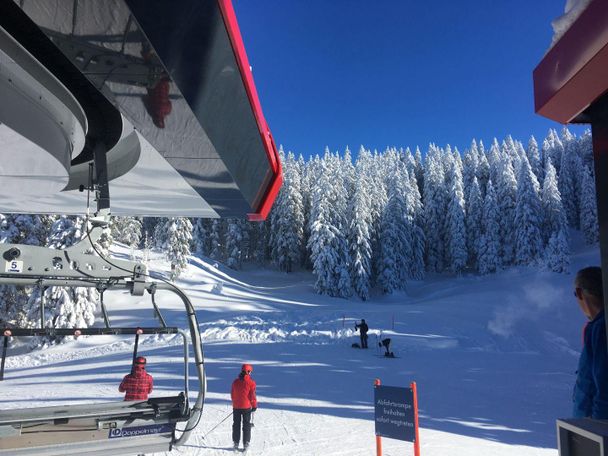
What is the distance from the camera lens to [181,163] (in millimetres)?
3006

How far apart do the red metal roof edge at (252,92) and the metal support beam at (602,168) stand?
147 cm

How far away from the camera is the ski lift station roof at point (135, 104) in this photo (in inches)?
61.1

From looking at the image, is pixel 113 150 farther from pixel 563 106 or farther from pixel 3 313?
pixel 3 313

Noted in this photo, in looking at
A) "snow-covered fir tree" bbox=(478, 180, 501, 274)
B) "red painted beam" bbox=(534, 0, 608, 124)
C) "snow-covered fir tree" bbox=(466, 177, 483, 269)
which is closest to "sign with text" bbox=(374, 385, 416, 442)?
"red painted beam" bbox=(534, 0, 608, 124)

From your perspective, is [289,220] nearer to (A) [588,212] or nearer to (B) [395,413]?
(A) [588,212]

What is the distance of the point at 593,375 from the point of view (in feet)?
6.69

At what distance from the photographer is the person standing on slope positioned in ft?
6.52

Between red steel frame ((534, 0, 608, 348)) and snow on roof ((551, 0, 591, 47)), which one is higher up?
snow on roof ((551, 0, 591, 47))

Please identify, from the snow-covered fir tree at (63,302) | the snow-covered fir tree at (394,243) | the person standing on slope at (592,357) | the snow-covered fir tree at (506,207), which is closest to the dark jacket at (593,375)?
the person standing on slope at (592,357)

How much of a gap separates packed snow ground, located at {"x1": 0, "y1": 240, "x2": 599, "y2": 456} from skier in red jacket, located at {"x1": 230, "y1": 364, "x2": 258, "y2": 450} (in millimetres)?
291

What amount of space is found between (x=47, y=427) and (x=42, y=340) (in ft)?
73.6

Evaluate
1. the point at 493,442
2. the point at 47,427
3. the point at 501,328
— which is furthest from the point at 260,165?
the point at 501,328

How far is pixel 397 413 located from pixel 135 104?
17.3 feet

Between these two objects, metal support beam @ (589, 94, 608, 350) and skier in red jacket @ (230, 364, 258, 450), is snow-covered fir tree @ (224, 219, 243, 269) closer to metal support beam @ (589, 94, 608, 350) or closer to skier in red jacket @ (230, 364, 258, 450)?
skier in red jacket @ (230, 364, 258, 450)
